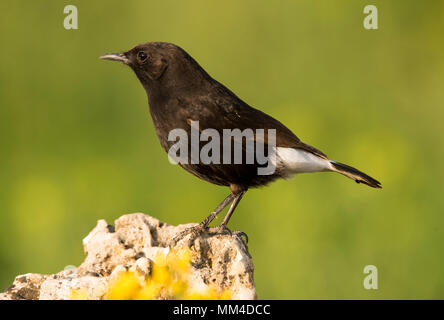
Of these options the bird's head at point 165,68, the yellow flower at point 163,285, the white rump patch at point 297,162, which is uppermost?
the bird's head at point 165,68

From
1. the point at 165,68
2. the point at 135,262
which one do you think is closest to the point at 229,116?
the point at 165,68

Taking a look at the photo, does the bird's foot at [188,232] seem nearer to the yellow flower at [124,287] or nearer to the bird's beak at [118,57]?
the yellow flower at [124,287]

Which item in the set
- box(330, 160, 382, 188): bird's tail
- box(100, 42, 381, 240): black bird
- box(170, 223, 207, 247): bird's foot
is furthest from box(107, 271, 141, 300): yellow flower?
box(330, 160, 382, 188): bird's tail

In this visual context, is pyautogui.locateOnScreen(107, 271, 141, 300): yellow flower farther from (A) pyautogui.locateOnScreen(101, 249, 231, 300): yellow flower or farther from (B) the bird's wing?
(B) the bird's wing

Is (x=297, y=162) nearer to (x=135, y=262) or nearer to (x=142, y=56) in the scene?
(x=142, y=56)

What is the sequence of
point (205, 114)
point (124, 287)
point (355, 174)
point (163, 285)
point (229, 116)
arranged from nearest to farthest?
point (124, 287) → point (163, 285) → point (205, 114) → point (229, 116) → point (355, 174)

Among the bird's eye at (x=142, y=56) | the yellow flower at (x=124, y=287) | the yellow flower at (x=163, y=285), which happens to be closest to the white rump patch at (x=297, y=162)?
the bird's eye at (x=142, y=56)
